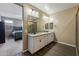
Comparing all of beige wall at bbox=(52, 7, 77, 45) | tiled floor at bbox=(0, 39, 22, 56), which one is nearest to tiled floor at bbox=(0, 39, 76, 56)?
tiled floor at bbox=(0, 39, 22, 56)

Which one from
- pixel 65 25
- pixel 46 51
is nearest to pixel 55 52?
pixel 46 51

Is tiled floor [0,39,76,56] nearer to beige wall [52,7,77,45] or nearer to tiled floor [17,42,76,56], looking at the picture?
tiled floor [17,42,76,56]

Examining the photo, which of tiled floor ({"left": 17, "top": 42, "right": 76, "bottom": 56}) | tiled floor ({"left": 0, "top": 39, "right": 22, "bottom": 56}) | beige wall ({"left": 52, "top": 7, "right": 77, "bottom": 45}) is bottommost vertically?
tiled floor ({"left": 17, "top": 42, "right": 76, "bottom": 56})

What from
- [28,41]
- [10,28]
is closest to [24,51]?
[28,41]

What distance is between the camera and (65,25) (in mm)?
3660

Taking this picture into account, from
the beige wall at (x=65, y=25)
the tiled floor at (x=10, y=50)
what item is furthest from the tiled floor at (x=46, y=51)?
the beige wall at (x=65, y=25)

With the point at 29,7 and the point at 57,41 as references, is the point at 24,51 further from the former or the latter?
the point at 57,41

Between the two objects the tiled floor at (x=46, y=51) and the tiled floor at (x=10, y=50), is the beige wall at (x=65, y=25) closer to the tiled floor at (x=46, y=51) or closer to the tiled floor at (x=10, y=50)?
the tiled floor at (x=46, y=51)

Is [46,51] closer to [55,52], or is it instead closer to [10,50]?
[55,52]

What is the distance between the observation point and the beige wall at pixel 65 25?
10.8 feet

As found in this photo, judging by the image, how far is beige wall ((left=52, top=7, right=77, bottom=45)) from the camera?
10.8ft

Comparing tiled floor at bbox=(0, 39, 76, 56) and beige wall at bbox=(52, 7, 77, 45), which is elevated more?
beige wall at bbox=(52, 7, 77, 45)

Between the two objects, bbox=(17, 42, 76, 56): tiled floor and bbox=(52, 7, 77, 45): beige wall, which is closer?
bbox=(17, 42, 76, 56): tiled floor

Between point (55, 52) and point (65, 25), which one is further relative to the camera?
point (65, 25)
